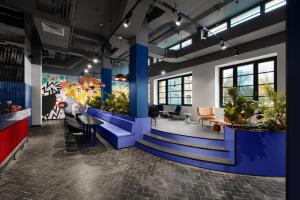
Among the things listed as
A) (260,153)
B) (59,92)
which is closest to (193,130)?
(260,153)

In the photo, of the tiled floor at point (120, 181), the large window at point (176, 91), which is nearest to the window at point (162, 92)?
the large window at point (176, 91)

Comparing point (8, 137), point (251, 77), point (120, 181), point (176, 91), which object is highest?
point (251, 77)

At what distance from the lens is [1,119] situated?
2.98 meters

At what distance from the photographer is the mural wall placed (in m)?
10.2

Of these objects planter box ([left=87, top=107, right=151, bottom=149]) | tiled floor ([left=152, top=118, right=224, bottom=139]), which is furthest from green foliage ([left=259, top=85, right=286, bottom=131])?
planter box ([left=87, top=107, right=151, bottom=149])

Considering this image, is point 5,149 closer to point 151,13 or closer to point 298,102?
point 298,102

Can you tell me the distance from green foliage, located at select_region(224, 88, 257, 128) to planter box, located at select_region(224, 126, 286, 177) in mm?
313

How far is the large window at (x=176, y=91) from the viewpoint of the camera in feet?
29.4

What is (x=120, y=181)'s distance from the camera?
2697 millimetres

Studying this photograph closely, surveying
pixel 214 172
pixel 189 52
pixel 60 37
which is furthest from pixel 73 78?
pixel 214 172

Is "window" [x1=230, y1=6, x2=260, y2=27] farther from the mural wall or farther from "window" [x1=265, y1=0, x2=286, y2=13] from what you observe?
the mural wall

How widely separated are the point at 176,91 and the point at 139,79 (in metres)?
5.57

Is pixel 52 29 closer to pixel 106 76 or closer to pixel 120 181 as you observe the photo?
pixel 106 76

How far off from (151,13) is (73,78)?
8661 millimetres
